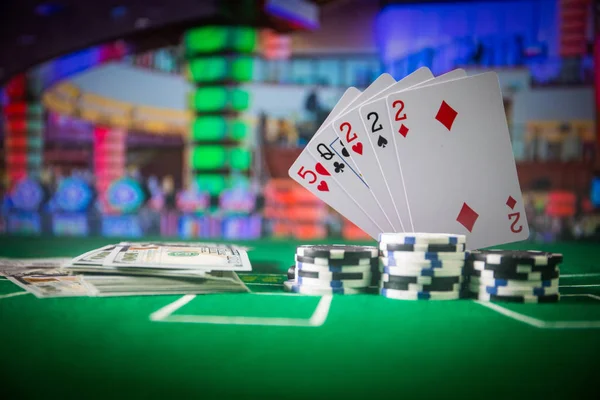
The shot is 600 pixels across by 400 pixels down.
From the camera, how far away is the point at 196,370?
1.54m

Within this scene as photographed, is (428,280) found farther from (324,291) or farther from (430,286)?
(324,291)

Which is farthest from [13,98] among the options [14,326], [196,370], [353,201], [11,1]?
[196,370]

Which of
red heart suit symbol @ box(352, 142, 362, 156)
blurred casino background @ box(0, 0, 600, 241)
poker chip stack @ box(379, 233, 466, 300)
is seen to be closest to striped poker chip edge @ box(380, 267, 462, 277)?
poker chip stack @ box(379, 233, 466, 300)

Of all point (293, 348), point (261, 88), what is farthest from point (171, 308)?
point (261, 88)

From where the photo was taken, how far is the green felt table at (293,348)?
4.65 ft

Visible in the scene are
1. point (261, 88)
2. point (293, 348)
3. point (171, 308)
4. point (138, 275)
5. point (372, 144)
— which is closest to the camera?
point (293, 348)

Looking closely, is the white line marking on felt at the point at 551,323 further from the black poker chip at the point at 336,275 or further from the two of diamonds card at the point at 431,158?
the two of diamonds card at the point at 431,158

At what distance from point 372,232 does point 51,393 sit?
94.4 inches

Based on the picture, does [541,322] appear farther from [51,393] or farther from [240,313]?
[51,393]

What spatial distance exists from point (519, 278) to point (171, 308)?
151cm

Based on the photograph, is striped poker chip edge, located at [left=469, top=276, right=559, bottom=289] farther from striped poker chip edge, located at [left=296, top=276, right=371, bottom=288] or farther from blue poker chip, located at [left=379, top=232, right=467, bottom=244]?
striped poker chip edge, located at [left=296, top=276, right=371, bottom=288]

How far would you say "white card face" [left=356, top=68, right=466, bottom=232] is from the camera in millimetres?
3285

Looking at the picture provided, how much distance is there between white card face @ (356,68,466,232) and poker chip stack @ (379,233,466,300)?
67cm

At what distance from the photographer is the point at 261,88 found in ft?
54.8
